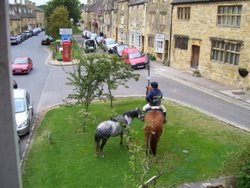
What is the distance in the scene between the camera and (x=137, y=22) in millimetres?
41531

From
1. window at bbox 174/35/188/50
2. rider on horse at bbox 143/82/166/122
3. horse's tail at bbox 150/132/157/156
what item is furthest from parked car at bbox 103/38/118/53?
horse's tail at bbox 150/132/157/156

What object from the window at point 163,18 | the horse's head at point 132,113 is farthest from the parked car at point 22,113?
the window at point 163,18

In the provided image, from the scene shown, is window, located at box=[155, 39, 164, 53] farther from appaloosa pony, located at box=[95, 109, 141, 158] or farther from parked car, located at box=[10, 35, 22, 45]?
parked car, located at box=[10, 35, 22, 45]

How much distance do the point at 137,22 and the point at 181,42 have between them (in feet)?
44.7

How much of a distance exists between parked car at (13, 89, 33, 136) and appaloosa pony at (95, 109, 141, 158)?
3.87 meters

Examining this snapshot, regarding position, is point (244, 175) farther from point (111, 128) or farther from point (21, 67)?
point (21, 67)

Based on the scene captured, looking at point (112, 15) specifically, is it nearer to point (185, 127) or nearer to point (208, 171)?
point (185, 127)

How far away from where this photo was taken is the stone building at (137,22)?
38844 mm

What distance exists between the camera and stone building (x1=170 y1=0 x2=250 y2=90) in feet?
69.7

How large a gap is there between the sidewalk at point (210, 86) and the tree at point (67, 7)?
35303 mm

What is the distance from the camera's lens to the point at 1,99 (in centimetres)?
592

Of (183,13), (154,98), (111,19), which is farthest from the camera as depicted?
(111,19)

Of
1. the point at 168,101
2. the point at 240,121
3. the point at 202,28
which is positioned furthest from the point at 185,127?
the point at 202,28

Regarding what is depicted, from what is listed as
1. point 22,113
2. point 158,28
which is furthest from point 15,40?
point 22,113
